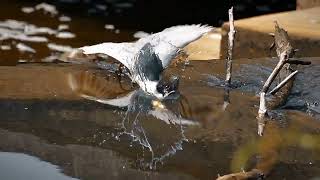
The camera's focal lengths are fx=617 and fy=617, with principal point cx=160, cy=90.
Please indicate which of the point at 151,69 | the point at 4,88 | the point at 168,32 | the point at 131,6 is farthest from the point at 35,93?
the point at 131,6

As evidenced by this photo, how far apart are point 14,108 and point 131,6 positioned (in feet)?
17.4

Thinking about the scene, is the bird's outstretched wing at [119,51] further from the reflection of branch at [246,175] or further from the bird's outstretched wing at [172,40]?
the reflection of branch at [246,175]

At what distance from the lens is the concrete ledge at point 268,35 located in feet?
13.3

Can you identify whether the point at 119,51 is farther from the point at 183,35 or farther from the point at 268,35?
the point at 268,35

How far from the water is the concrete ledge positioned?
1.06 metres

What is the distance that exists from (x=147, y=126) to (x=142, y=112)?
0.13 metres

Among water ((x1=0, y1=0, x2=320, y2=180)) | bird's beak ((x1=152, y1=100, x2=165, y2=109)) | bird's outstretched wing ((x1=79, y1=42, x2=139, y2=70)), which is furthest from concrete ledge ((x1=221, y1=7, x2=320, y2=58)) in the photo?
bird's beak ((x1=152, y1=100, x2=165, y2=109))

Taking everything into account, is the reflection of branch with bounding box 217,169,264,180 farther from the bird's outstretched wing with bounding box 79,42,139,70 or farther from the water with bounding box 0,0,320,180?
the bird's outstretched wing with bounding box 79,42,139,70

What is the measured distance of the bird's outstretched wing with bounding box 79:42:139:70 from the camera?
256 cm

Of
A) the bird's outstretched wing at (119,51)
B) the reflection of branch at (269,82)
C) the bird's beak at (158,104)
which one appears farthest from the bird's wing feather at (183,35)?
the reflection of branch at (269,82)

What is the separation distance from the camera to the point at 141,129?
2.22 m

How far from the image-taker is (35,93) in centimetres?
249

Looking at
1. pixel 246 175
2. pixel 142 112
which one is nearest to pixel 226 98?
pixel 142 112

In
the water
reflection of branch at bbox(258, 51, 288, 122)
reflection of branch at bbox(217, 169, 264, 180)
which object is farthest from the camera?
reflection of branch at bbox(258, 51, 288, 122)
